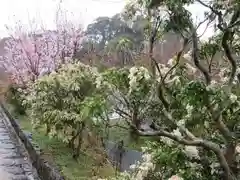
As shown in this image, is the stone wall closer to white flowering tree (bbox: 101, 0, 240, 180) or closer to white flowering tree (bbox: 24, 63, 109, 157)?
white flowering tree (bbox: 24, 63, 109, 157)

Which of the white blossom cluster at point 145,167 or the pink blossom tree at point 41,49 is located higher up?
the pink blossom tree at point 41,49

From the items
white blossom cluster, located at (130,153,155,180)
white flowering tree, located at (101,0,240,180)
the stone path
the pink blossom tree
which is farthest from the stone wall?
the pink blossom tree

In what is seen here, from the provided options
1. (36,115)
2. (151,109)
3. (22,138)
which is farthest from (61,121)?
(151,109)

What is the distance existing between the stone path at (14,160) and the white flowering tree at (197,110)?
402cm

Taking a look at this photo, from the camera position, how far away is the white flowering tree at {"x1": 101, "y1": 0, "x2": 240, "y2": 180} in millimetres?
3895

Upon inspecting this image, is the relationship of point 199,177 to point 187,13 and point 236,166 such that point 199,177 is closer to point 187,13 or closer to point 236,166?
point 236,166

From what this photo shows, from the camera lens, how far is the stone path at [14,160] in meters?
8.46

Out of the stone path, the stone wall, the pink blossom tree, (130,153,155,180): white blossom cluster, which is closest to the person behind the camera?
(130,153,155,180): white blossom cluster

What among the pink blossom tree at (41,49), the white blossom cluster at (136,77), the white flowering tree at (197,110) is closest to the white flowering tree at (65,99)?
the white flowering tree at (197,110)

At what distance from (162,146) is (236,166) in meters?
0.81

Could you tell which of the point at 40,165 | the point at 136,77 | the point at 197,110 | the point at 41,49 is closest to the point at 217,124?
the point at 197,110

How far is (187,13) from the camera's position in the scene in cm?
411

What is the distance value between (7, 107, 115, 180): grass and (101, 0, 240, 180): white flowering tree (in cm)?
308

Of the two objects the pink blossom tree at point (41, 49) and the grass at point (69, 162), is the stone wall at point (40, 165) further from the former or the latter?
the pink blossom tree at point (41, 49)
